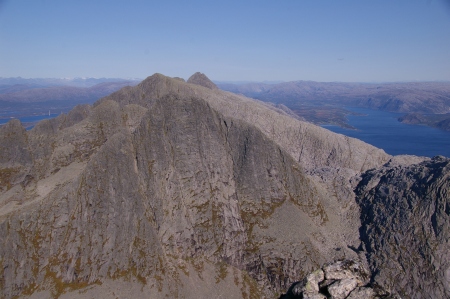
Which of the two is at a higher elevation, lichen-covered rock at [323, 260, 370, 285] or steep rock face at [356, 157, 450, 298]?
lichen-covered rock at [323, 260, 370, 285]

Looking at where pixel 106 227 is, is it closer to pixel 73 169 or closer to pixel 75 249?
pixel 75 249

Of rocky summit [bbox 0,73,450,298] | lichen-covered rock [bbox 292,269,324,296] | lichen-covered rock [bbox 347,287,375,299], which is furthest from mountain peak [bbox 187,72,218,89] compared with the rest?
lichen-covered rock [bbox 347,287,375,299]

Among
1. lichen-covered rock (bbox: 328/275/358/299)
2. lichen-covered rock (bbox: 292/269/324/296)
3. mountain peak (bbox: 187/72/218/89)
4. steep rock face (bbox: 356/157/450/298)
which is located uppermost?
mountain peak (bbox: 187/72/218/89)

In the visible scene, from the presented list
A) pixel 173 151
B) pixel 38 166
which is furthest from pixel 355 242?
pixel 38 166

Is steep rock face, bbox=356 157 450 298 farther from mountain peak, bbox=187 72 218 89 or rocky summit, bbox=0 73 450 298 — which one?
mountain peak, bbox=187 72 218 89

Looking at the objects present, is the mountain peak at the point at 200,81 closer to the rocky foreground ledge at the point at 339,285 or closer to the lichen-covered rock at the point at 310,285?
the rocky foreground ledge at the point at 339,285

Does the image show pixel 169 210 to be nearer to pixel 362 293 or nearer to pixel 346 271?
pixel 346 271
